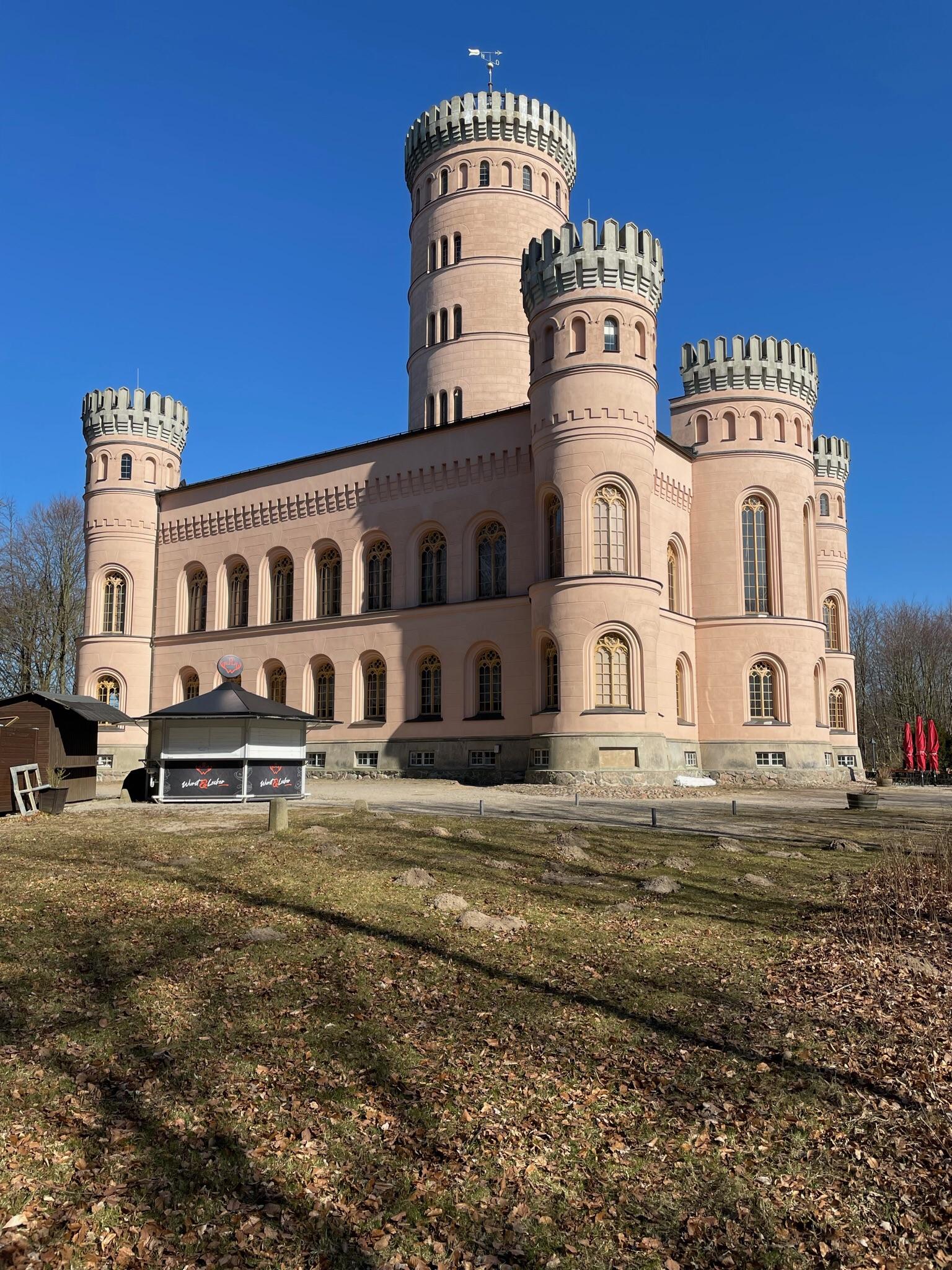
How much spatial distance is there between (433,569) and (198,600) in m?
14.7

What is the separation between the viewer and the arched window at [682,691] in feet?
124

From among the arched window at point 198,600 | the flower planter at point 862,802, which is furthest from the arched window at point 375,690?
the flower planter at point 862,802

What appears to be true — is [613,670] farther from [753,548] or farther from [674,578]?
[753,548]

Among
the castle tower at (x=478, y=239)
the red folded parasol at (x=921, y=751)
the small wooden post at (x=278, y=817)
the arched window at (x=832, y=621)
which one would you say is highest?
the castle tower at (x=478, y=239)

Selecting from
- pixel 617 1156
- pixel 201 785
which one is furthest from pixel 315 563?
pixel 617 1156

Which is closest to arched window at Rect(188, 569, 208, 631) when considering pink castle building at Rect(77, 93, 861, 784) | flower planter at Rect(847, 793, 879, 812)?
pink castle building at Rect(77, 93, 861, 784)

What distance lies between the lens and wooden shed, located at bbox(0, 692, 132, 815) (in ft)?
69.2

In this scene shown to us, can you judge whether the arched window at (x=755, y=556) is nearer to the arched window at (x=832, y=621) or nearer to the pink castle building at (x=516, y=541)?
the pink castle building at (x=516, y=541)

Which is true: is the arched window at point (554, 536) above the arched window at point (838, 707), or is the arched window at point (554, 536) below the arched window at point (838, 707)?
above

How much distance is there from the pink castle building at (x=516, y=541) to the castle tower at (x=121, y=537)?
0.13 m

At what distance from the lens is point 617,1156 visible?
5.38 m

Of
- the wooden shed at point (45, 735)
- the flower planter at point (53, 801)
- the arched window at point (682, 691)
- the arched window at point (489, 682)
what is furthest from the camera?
the arched window at point (682, 691)

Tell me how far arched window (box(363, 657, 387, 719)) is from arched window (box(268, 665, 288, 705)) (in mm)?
4862

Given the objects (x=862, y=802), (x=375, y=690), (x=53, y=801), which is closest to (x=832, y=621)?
(x=375, y=690)
